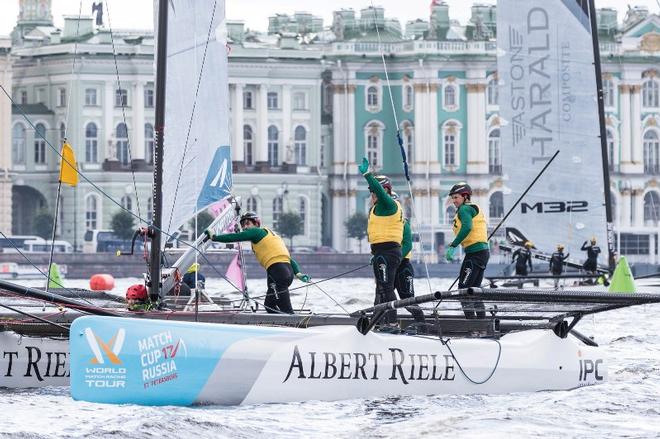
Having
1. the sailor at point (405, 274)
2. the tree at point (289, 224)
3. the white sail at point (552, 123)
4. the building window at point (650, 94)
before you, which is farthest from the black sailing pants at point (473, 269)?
the building window at point (650, 94)

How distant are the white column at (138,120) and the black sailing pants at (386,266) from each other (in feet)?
239

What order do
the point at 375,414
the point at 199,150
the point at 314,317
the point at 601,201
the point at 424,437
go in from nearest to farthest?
the point at 424,437 < the point at 375,414 < the point at 314,317 < the point at 199,150 < the point at 601,201

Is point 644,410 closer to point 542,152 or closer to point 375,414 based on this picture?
point 375,414

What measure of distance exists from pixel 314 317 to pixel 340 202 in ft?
251

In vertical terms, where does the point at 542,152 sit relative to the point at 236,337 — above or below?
above

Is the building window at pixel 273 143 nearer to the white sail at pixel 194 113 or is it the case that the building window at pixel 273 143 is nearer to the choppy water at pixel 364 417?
the white sail at pixel 194 113

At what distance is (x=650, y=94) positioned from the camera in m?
95.9

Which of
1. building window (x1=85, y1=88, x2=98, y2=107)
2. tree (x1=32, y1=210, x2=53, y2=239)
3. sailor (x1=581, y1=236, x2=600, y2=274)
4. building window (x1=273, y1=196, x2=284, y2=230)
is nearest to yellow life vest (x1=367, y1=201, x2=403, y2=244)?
Result: sailor (x1=581, y1=236, x2=600, y2=274)

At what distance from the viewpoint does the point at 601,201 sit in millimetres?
31406

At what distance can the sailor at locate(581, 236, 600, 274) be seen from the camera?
31.2 metres

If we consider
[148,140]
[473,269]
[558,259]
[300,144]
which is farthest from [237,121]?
[473,269]

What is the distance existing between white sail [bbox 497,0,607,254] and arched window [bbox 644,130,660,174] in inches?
2526

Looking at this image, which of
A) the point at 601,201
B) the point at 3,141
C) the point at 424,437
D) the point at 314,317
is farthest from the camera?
the point at 3,141

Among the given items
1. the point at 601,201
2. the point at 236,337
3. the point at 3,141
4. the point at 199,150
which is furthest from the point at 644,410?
the point at 3,141
